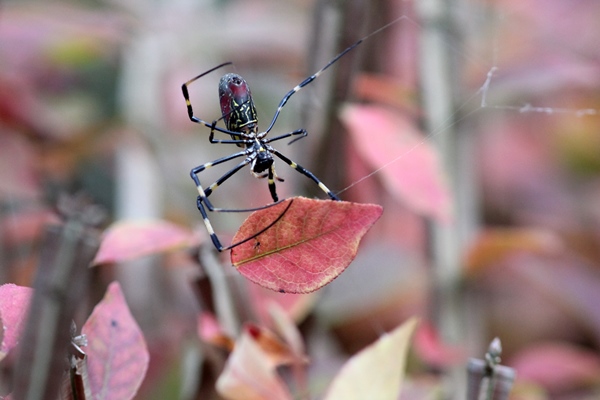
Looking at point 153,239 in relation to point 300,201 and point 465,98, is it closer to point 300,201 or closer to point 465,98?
point 300,201

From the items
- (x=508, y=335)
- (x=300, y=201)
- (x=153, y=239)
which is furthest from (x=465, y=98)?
(x=300, y=201)

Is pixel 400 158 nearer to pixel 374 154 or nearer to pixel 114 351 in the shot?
pixel 374 154

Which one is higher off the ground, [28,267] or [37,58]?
[37,58]

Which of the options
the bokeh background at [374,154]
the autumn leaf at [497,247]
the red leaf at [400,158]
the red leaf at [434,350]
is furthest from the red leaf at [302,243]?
the autumn leaf at [497,247]

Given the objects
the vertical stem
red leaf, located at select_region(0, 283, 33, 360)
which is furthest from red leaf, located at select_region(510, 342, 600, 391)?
red leaf, located at select_region(0, 283, 33, 360)

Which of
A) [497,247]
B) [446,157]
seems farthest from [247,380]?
[446,157]

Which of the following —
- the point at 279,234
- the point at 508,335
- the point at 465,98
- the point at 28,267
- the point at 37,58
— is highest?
the point at 37,58

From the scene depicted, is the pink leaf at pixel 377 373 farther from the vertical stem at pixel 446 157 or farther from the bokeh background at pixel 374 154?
the vertical stem at pixel 446 157
